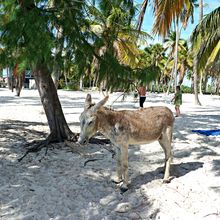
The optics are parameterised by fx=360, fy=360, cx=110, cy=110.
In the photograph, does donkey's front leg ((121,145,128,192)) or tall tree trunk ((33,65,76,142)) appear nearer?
donkey's front leg ((121,145,128,192))

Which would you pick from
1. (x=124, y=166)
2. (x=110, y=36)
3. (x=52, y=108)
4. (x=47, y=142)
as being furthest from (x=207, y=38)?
(x=124, y=166)

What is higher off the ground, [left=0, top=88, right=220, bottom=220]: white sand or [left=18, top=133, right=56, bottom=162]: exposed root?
[left=18, top=133, right=56, bottom=162]: exposed root

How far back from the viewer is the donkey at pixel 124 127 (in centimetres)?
524

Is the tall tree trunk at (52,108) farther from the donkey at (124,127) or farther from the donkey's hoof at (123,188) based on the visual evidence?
the donkey's hoof at (123,188)

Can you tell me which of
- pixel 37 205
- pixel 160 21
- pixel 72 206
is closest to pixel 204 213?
pixel 72 206

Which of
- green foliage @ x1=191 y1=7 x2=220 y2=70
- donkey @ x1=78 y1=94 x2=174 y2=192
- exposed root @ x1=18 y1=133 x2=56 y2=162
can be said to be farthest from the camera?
green foliage @ x1=191 y1=7 x2=220 y2=70

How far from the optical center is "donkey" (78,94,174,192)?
206 inches

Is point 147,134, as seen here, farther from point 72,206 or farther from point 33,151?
point 33,151

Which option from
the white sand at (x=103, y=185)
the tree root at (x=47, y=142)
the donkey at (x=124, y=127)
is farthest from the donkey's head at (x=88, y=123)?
the tree root at (x=47, y=142)

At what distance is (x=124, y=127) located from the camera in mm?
5617

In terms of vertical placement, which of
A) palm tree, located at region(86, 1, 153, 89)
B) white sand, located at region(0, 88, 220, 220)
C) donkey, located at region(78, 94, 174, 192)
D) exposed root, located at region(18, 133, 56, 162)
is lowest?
white sand, located at region(0, 88, 220, 220)

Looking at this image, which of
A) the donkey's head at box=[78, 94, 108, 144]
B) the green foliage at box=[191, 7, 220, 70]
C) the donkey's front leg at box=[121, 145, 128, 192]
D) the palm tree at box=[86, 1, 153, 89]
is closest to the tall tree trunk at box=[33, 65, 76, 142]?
the palm tree at box=[86, 1, 153, 89]

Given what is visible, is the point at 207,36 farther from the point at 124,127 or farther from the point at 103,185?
the point at 103,185

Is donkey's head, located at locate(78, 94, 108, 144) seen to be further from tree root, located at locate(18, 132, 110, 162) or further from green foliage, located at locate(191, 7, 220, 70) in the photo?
green foliage, located at locate(191, 7, 220, 70)
